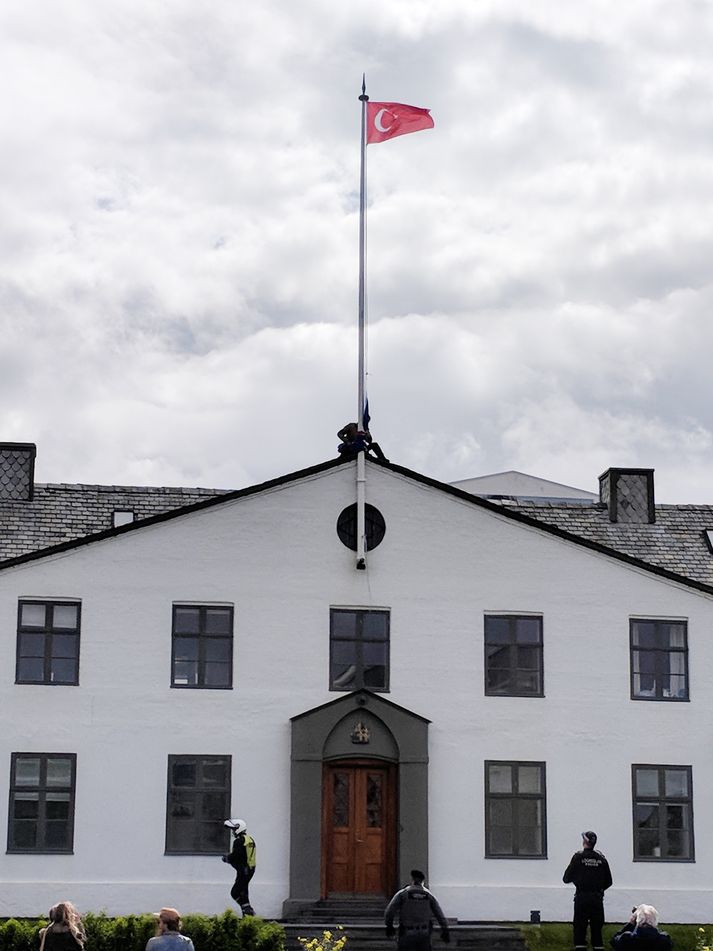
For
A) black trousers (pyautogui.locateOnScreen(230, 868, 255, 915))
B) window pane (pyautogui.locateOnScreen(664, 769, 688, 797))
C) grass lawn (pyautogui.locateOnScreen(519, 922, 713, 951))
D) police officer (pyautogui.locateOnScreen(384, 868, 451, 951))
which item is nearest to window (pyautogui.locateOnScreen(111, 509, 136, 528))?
black trousers (pyautogui.locateOnScreen(230, 868, 255, 915))

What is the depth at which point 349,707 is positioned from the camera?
28062 mm

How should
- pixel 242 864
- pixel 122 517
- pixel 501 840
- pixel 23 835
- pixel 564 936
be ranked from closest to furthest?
pixel 242 864
pixel 564 936
pixel 23 835
pixel 501 840
pixel 122 517

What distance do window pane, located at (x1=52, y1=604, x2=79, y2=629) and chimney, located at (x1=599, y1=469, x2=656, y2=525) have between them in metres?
12.2

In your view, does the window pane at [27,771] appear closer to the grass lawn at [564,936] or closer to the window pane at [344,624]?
the window pane at [344,624]

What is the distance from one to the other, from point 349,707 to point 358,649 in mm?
1074

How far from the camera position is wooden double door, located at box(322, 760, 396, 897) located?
27750 millimetres

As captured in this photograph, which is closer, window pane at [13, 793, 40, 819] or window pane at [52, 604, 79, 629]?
window pane at [13, 793, 40, 819]

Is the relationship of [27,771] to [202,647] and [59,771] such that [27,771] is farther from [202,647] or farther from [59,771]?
[202,647]

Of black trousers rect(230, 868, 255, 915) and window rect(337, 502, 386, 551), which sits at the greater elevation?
window rect(337, 502, 386, 551)

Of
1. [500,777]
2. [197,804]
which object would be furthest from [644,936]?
[197,804]

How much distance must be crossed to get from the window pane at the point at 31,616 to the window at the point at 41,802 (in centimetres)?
225

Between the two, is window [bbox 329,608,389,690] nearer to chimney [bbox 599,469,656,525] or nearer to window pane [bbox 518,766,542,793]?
window pane [bbox 518,766,542,793]

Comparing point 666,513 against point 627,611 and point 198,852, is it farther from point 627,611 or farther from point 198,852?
point 198,852

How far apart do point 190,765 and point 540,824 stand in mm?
6179
